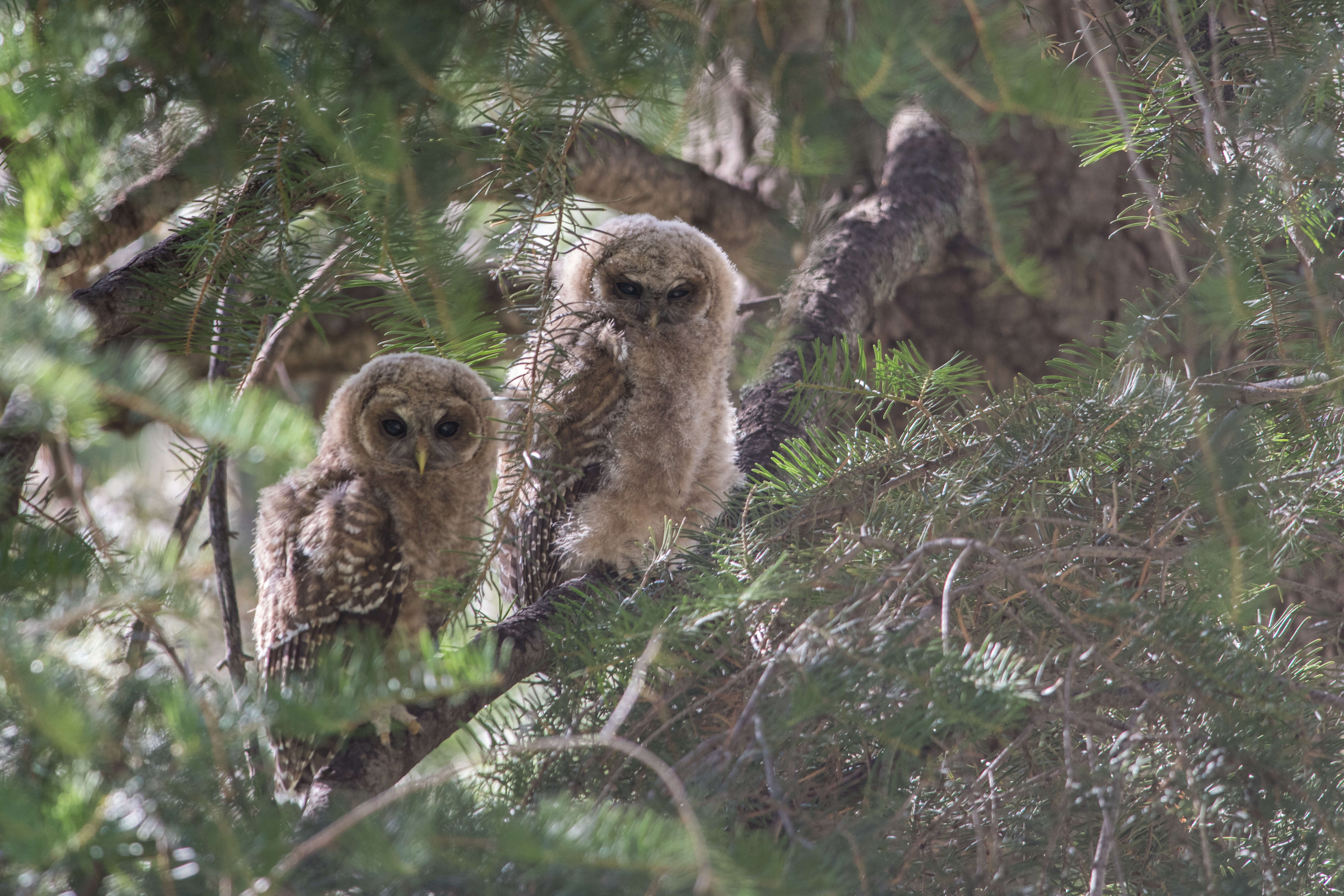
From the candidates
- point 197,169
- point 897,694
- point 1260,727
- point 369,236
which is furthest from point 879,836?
point 197,169

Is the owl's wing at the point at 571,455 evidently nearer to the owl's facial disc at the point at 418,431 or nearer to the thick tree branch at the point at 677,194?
the owl's facial disc at the point at 418,431

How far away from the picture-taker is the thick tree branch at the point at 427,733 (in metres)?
1.32

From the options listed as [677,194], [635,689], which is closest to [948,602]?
[635,689]

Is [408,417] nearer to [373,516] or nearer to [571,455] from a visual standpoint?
[373,516]

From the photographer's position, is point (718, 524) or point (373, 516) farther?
point (373, 516)

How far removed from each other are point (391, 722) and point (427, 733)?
0.26ft

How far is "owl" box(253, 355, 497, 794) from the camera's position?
1966 millimetres

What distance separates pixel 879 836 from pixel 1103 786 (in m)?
0.22

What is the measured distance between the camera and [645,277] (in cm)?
216

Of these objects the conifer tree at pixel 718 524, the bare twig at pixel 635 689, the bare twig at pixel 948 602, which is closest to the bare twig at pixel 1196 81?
the conifer tree at pixel 718 524

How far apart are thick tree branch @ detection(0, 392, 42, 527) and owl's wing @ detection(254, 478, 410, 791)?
0.70 meters

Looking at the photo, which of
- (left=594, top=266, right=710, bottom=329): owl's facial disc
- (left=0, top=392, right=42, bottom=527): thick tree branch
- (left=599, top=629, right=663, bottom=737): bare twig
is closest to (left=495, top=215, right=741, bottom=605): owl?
(left=594, top=266, right=710, bottom=329): owl's facial disc

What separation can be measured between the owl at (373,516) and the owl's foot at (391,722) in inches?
20.1

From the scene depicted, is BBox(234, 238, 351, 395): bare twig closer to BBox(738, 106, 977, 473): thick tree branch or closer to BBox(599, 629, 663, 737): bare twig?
BBox(599, 629, 663, 737): bare twig
